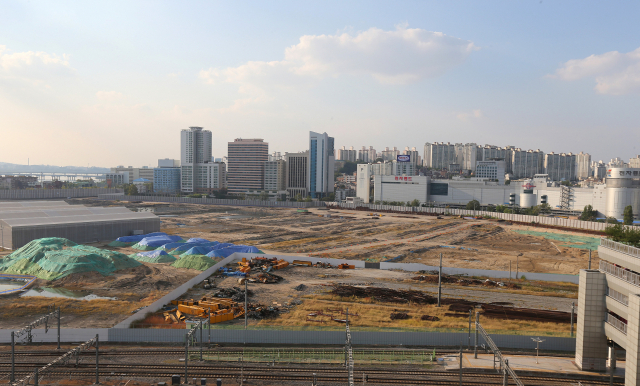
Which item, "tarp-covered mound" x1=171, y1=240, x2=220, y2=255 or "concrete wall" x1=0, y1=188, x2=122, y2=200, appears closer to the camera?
"tarp-covered mound" x1=171, y1=240, x2=220, y2=255

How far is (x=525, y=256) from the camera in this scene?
5712cm

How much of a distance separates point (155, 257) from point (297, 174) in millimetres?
118098

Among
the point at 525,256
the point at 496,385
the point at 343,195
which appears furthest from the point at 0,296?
the point at 343,195

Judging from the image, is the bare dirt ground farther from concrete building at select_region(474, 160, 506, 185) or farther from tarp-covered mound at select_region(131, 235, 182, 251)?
concrete building at select_region(474, 160, 506, 185)

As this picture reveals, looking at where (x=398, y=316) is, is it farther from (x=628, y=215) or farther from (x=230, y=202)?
(x=230, y=202)

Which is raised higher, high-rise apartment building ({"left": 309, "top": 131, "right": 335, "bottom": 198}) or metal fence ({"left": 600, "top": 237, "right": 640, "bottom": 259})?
high-rise apartment building ({"left": 309, "top": 131, "right": 335, "bottom": 198})

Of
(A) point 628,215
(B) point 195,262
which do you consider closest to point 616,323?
(B) point 195,262

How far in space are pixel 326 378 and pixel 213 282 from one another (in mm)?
21648

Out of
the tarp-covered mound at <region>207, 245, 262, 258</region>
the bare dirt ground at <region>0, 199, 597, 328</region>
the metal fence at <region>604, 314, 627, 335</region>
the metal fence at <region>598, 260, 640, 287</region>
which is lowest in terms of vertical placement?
the bare dirt ground at <region>0, 199, 597, 328</region>

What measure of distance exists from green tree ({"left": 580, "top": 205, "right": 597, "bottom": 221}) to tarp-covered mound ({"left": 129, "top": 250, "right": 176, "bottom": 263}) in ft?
307

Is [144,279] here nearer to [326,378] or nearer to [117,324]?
[117,324]

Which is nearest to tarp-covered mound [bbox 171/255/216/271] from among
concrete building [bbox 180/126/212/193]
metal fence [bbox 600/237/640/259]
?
metal fence [bbox 600/237/640/259]

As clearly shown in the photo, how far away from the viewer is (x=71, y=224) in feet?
182

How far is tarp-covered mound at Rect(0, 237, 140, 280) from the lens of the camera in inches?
1499
